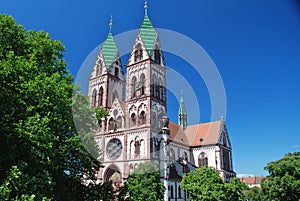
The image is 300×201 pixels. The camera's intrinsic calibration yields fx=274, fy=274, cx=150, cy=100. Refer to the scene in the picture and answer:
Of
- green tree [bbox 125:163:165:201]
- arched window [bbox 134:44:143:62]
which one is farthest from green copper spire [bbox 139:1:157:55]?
green tree [bbox 125:163:165:201]

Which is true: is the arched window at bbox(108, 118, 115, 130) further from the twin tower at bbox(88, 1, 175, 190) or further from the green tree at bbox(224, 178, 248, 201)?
the green tree at bbox(224, 178, 248, 201)

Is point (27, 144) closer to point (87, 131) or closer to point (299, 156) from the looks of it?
point (87, 131)

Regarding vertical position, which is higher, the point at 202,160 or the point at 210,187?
the point at 202,160

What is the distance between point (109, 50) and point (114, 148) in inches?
729

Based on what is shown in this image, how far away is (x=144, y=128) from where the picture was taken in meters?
36.4

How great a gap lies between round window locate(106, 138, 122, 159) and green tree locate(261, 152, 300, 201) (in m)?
19.9

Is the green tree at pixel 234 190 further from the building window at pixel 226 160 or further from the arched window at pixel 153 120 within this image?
the building window at pixel 226 160

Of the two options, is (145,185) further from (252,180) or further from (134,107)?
(252,180)

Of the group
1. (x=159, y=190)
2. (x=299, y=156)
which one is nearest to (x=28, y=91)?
(x=159, y=190)

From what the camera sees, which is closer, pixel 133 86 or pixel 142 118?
pixel 142 118

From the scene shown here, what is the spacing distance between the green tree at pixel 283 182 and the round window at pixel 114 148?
1993 cm

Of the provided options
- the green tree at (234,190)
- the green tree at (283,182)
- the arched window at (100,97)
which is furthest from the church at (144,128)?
the green tree at (283,182)

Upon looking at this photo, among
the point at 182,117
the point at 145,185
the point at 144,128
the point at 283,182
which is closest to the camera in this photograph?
the point at 145,185

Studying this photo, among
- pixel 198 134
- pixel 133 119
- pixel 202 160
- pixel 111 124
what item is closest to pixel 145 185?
pixel 133 119
